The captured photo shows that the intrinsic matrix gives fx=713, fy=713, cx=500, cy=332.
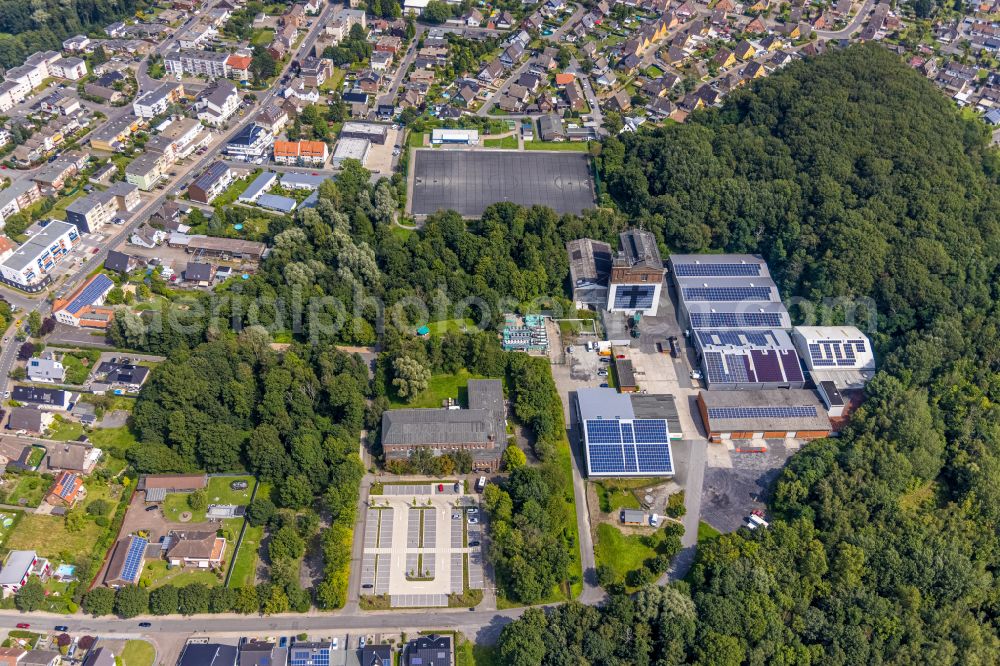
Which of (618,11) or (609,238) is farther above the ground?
(618,11)

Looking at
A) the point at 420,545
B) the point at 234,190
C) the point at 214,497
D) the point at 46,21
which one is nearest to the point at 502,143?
the point at 234,190

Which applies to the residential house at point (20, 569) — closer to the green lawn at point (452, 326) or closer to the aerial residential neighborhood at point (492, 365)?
the aerial residential neighborhood at point (492, 365)

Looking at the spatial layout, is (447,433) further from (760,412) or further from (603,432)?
(760,412)

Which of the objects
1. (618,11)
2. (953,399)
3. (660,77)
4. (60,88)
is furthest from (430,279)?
(618,11)

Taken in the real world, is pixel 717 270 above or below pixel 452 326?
above

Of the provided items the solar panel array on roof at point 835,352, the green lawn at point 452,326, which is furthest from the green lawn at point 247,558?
the solar panel array on roof at point 835,352

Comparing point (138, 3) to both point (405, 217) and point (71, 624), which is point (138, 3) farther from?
point (71, 624)
